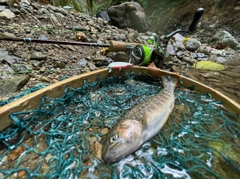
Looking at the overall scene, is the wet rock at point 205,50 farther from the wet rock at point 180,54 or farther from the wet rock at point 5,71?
the wet rock at point 5,71

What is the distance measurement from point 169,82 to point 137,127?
1221 mm

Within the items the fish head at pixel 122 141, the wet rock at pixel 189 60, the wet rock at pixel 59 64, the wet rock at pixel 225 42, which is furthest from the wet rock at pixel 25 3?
the wet rock at pixel 225 42

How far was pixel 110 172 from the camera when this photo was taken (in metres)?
1.43

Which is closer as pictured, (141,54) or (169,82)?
(169,82)

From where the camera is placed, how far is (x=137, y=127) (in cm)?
170

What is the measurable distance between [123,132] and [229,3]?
1040 cm

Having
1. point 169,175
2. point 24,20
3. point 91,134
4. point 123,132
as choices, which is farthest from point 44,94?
point 24,20

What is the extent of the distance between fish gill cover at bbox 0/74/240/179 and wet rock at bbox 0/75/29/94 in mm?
1221

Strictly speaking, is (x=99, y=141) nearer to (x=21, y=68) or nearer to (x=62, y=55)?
(x=21, y=68)

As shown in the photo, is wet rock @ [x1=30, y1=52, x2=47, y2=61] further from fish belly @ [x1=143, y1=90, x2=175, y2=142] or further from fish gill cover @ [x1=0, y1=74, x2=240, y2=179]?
fish belly @ [x1=143, y1=90, x2=175, y2=142]

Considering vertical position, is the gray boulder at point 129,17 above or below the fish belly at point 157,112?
above

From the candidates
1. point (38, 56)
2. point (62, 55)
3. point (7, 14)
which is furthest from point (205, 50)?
point (7, 14)

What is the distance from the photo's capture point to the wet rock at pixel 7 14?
4723mm

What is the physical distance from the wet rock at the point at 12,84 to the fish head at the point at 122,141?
2.08 metres
